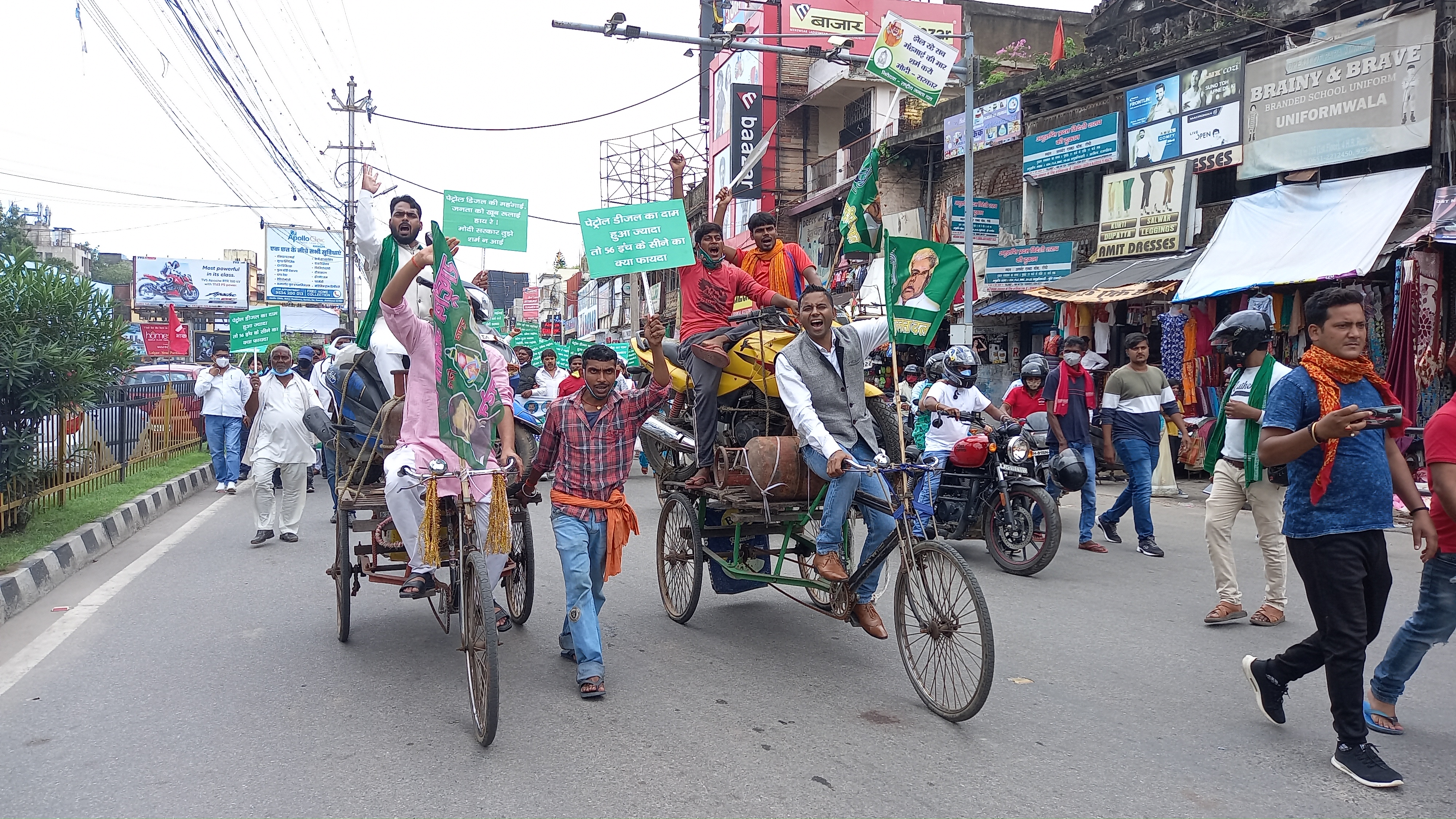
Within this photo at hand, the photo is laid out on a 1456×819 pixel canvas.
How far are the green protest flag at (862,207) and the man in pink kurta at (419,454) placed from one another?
5288mm

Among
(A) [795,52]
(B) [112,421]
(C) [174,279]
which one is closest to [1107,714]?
(A) [795,52]

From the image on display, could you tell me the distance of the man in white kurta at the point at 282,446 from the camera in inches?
358

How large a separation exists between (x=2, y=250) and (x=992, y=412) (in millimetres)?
8210

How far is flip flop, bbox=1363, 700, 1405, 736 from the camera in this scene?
4129 millimetres

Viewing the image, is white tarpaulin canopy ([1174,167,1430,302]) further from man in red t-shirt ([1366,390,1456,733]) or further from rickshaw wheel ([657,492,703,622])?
rickshaw wheel ([657,492,703,622])

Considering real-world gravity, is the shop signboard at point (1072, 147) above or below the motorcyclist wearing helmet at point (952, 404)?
above

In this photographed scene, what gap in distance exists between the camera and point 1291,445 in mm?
3701

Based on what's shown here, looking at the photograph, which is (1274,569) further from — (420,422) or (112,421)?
(112,421)

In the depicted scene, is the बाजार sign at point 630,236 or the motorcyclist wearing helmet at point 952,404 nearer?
the motorcyclist wearing helmet at point 952,404

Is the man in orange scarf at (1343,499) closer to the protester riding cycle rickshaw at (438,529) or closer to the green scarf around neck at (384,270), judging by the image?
the protester riding cycle rickshaw at (438,529)

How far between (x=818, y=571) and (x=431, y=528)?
6.08 ft

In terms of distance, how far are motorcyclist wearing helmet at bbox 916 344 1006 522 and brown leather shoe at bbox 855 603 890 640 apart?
12.0 feet

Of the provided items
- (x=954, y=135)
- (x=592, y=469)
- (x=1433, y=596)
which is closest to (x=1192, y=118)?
(x=954, y=135)

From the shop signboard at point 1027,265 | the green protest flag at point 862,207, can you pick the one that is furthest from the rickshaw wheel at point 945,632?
the shop signboard at point 1027,265
